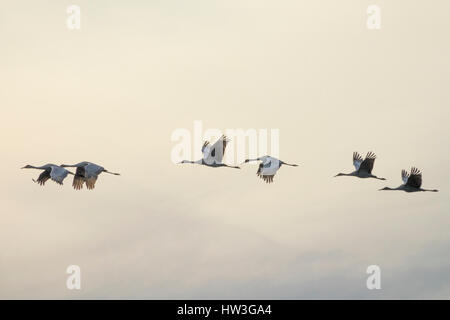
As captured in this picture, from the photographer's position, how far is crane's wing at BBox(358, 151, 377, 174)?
141 metres

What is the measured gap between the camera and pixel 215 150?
143125 millimetres

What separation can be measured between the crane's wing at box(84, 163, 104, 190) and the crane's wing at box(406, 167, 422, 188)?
86.5ft

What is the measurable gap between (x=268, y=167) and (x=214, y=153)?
4887 millimetres

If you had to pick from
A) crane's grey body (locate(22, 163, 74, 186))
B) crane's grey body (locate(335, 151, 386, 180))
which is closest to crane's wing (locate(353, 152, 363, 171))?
crane's grey body (locate(335, 151, 386, 180))

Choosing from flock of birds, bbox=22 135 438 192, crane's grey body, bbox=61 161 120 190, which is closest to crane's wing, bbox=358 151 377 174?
flock of birds, bbox=22 135 438 192

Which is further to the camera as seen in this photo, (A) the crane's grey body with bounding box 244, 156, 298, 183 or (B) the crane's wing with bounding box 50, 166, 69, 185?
(A) the crane's grey body with bounding box 244, 156, 298, 183

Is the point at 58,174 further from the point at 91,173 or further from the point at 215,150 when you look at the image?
the point at 215,150

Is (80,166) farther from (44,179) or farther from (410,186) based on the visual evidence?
(410,186)

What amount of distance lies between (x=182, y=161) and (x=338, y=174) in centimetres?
1422

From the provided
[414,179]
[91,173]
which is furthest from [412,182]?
[91,173]

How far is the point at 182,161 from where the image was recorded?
148m

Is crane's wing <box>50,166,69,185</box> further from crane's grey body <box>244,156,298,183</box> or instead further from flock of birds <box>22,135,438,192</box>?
crane's grey body <box>244,156,298,183</box>

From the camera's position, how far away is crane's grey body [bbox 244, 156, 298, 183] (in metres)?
144
